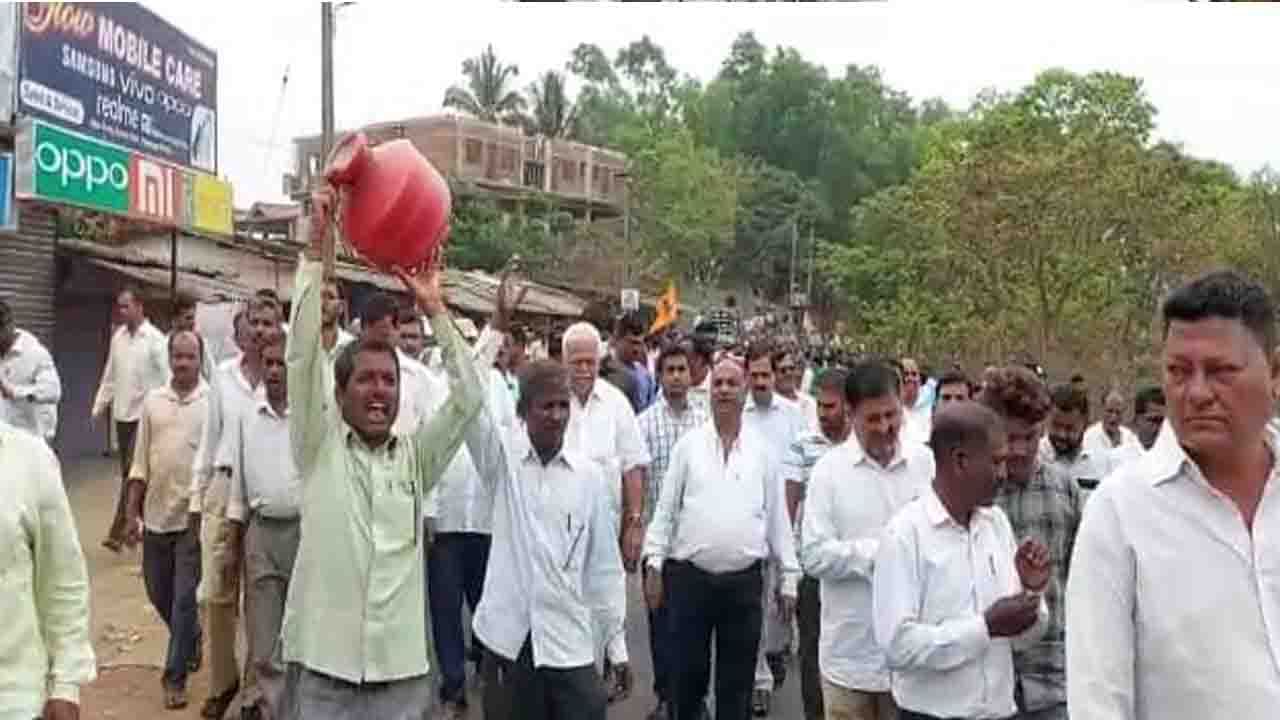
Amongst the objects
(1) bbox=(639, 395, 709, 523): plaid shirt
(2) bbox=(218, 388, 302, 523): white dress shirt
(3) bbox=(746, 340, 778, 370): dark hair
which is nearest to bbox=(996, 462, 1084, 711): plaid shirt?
(2) bbox=(218, 388, 302, 523): white dress shirt

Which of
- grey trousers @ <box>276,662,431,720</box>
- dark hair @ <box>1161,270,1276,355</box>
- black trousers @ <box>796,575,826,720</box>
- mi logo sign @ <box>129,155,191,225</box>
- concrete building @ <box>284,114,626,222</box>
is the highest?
concrete building @ <box>284,114,626,222</box>

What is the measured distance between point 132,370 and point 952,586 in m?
8.80

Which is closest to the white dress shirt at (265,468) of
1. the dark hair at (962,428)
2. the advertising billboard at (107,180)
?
the dark hair at (962,428)

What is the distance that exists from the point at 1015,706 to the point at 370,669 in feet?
5.90

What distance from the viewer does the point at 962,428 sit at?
12.8ft

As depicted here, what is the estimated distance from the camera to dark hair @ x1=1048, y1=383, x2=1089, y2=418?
19.5 feet

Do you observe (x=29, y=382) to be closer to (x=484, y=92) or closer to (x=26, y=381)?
(x=26, y=381)

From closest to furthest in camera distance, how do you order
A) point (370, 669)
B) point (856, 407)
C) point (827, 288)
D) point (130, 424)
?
point (370, 669) → point (856, 407) → point (130, 424) → point (827, 288)

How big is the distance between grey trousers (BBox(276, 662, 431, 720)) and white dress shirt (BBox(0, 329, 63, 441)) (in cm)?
472

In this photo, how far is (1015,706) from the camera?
4020 mm

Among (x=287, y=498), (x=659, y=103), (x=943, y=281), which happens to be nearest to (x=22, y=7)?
(x=287, y=498)

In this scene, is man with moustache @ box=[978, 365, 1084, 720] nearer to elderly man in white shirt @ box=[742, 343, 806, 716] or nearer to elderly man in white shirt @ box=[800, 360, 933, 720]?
elderly man in white shirt @ box=[800, 360, 933, 720]

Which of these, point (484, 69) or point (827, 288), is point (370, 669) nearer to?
point (827, 288)

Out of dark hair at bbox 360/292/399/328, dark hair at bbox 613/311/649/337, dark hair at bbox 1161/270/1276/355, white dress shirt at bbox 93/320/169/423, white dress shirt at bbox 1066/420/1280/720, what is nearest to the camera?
white dress shirt at bbox 1066/420/1280/720
